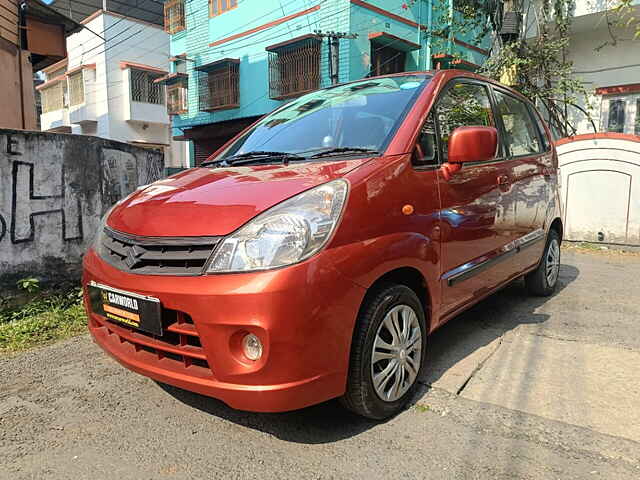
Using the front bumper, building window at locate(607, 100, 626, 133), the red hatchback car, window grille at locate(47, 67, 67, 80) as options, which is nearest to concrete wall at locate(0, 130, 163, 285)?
the red hatchback car

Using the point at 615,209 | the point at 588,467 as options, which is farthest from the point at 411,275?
the point at 615,209

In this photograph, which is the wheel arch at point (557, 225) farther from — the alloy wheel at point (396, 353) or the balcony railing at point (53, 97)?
the balcony railing at point (53, 97)

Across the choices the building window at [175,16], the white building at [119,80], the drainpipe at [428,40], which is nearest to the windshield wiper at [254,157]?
the drainpipe at [428,40]

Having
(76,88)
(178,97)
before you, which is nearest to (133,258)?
(178,97)

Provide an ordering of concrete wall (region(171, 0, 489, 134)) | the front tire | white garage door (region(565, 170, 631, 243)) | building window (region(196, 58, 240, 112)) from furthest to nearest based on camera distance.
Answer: building window (region(196, 58, 240, 112)) < concrete wall (region(171, 0, 489, 134)) < white garage door (region(565, 170, 631, 243)) < the front tire

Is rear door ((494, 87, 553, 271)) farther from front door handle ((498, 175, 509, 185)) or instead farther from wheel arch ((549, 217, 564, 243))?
wheel arch ((549, 217, 564, 243))

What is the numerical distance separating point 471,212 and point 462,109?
75 cm

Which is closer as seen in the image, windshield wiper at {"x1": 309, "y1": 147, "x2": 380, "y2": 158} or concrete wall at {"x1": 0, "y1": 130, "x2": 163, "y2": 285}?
windshield wiper at {"x1": 309, "y1": 147, "x2": 380, "y2": 158}

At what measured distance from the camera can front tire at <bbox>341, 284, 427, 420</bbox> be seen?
207 centimetres

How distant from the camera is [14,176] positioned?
390 cm

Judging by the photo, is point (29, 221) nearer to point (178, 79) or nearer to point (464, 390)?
point (464, 390)

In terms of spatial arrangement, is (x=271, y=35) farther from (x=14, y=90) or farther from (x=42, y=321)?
(x=42, y=321)

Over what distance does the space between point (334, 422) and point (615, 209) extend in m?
6.49

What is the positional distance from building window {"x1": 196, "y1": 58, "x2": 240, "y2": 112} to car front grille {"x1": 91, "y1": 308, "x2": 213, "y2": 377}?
15.5 metres
